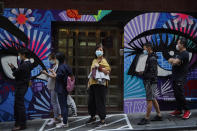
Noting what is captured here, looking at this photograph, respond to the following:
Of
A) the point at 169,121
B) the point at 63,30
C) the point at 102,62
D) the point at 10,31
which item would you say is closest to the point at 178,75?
the point at 169,121

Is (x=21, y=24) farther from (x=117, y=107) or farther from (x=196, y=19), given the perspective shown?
(x=196, y=19)

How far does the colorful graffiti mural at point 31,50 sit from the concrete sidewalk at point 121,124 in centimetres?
41

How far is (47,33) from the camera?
25.0 ft

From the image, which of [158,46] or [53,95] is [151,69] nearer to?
[158,46]

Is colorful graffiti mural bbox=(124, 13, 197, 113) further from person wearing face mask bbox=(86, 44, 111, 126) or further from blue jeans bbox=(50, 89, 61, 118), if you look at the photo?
blue jeans bbox=(50, 89, 61, 118)

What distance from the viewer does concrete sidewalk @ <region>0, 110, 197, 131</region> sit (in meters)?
6.28

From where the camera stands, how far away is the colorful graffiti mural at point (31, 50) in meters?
7.52

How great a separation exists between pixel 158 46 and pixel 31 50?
12.3 ft

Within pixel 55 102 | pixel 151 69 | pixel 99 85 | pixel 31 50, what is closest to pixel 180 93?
pixel 151 69

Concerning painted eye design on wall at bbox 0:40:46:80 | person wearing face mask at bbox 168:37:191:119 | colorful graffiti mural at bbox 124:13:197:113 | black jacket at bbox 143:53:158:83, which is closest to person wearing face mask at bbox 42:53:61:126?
painted eye design on wall at bbox 0:40:46:80

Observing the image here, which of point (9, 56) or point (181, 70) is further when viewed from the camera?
point (9, 56)

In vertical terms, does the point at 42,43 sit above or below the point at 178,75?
above

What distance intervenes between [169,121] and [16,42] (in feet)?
15.6

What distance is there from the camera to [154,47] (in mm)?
7863
